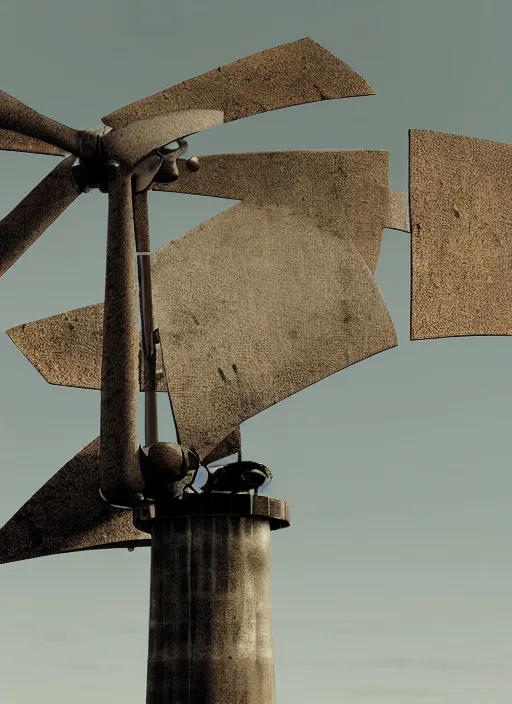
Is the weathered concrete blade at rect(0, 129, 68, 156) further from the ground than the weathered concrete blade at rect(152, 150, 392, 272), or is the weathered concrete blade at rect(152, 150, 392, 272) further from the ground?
the weathered concrete blade at rect(0, 129, 68, 156)

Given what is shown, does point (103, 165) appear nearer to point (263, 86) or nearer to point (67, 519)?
point (263, 86)

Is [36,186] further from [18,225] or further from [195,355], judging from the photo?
[195,355]

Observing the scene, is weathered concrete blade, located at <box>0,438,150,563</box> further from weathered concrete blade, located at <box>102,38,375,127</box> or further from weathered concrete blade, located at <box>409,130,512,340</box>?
weathered concrete blade, located at <box>409,130,512,340</box>

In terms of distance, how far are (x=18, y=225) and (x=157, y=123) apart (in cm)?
258

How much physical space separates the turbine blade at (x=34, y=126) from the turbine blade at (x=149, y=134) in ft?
1.58

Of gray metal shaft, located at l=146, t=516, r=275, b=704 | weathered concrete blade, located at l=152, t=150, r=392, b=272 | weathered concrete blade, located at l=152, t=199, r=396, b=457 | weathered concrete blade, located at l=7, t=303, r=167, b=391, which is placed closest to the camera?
gray metal shaft, located at l=146, t=516, r=275, b=704

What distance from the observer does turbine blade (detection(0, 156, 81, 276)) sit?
19.9 metres

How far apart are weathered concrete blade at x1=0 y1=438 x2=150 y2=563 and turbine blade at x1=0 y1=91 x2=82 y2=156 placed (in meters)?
5.25

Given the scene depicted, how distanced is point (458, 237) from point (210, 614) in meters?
6.46

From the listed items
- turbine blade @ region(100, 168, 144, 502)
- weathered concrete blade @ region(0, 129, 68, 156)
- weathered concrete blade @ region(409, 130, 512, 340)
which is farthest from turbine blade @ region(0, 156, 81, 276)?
weathered concrete blade @ region(409, 130, 512, 340)

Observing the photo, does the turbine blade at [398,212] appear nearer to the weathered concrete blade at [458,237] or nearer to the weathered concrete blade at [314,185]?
the weathered concrete blade at [314,185]

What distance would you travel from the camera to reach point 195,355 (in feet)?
63.4

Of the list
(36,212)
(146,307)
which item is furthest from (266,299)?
(36,212)

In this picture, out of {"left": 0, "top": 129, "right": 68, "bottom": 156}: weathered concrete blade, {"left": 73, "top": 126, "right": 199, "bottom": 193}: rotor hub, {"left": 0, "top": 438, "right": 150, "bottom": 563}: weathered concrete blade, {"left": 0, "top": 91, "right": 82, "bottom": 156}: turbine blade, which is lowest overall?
{"left": 0, "top": 438, "right": 150, "bottom": 563}: weathered concrete blade
